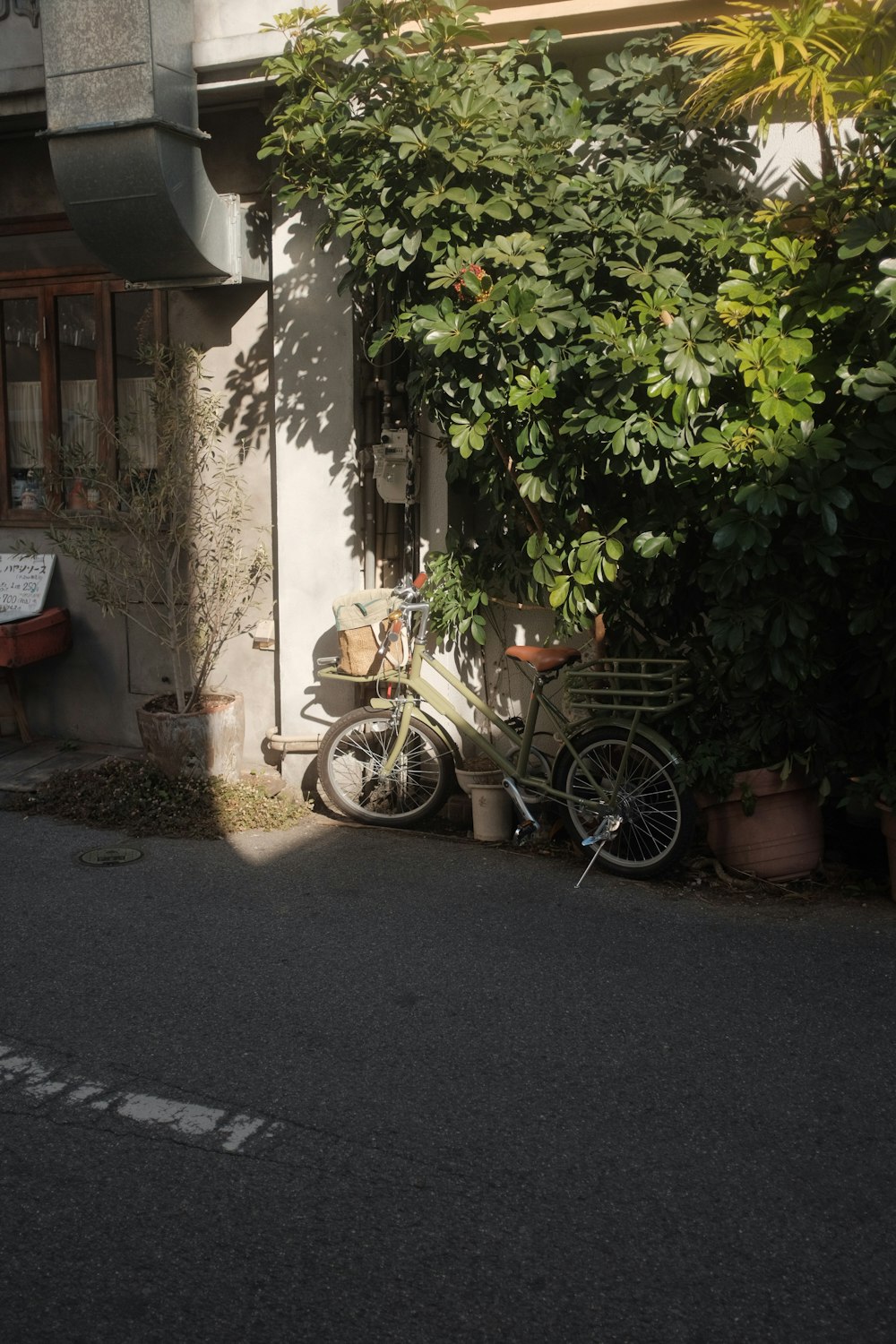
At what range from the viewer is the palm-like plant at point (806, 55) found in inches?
225

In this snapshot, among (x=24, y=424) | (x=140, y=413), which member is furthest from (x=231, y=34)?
(x=24, y=424)

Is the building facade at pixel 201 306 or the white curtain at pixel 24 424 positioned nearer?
the building facade at pixel 201 306

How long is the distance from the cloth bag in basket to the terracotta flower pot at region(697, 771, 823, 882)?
1983 mm

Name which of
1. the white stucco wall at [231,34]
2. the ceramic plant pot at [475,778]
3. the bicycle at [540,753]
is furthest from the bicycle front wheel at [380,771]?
the white stucco wall at [231,34]

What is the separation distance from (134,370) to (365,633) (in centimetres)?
295

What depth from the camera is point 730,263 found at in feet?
20.0

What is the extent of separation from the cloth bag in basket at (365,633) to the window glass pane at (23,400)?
3.13 metres

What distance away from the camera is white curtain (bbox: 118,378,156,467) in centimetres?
844

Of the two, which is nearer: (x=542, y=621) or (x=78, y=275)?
(x=542, y=621)

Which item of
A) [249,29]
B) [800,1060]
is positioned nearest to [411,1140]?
[800,1060]

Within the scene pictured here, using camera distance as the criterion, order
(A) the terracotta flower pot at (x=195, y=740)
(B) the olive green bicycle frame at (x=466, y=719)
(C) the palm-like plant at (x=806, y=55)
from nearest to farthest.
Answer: (C) the palm-like plant at (x=806, y=55) < (B) the olive green bicycle frame at (x=466, y=719) < (A) the terracotta flower pot at (x=195, y=740)

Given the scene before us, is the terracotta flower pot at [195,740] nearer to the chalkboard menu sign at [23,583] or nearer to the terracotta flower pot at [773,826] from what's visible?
the chalkboard menu sign at [23,583]

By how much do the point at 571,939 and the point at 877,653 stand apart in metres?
1.90

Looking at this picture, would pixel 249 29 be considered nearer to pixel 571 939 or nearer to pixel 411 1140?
pixel 571 939
